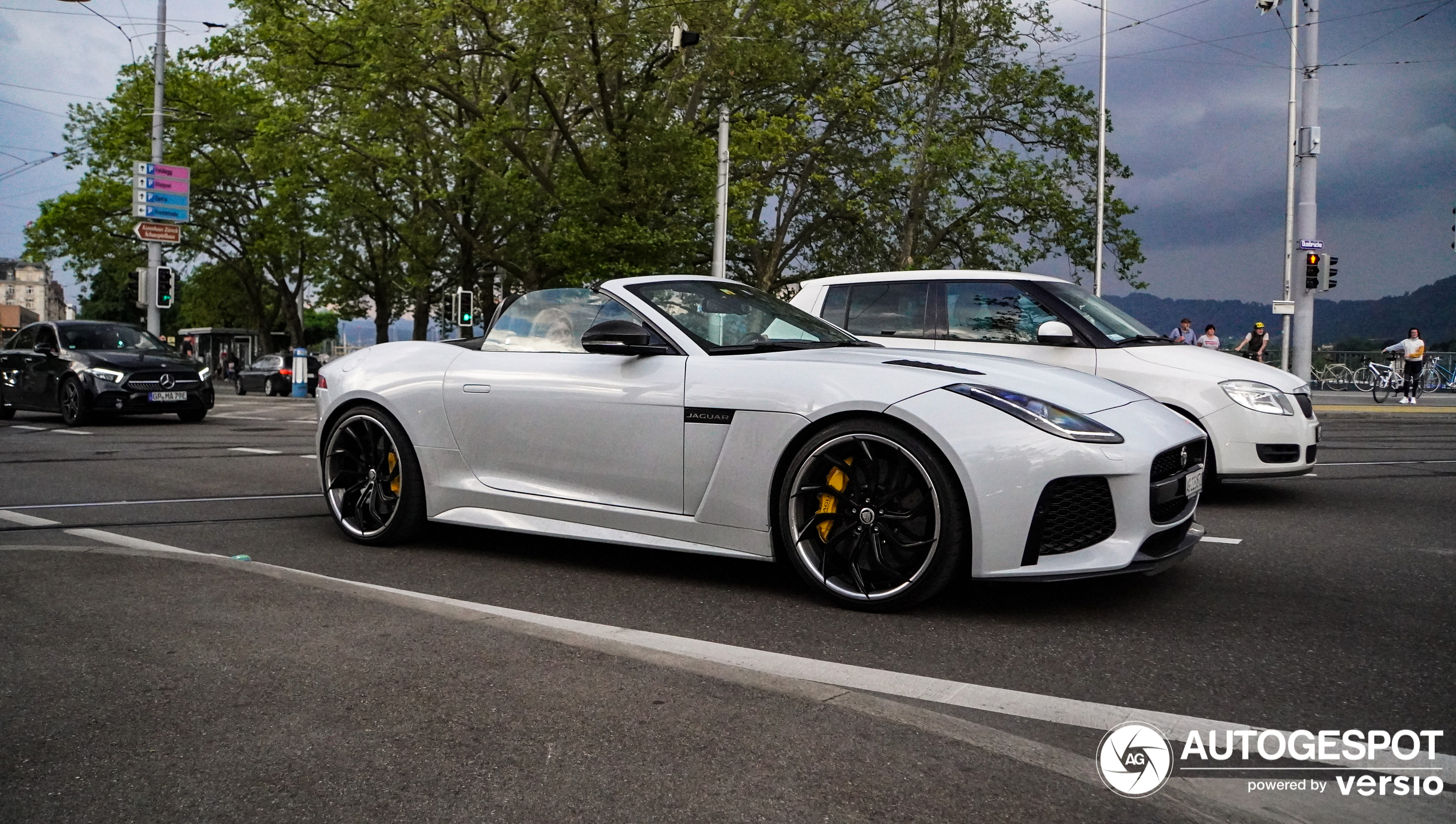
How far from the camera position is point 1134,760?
2658mm

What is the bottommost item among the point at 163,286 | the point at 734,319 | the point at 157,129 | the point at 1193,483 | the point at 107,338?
the point at 1193,483

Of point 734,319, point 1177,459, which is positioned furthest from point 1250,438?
point 734,319

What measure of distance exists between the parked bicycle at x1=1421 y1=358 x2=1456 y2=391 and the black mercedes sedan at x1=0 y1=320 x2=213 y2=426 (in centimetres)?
3155

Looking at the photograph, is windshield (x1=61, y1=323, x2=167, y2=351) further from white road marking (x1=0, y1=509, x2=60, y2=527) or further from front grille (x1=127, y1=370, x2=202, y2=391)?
white road marking (x1=0, y1=509, x2=60, y2=527)

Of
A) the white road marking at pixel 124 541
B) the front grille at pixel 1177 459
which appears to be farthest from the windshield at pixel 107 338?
the front grille at pixel 1177 459

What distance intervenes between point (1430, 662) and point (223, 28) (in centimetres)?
3586

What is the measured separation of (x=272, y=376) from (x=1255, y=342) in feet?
101

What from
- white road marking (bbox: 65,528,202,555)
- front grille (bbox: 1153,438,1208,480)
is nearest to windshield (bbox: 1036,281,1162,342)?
front grille (bbox: 1153,438,1208,480)

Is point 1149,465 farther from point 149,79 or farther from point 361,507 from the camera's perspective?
point 149,79

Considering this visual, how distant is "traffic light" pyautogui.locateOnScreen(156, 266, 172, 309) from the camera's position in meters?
26.6

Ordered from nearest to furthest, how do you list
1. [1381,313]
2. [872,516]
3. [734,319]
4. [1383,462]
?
[872,516]
[734,319]
[1383,462]
[1381,313]

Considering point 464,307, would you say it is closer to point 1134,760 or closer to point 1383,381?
point 1383,381

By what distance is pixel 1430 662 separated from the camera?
3494 mm

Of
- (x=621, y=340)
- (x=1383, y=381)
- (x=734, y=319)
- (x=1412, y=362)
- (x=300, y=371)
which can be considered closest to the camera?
(x=621, y=340)
